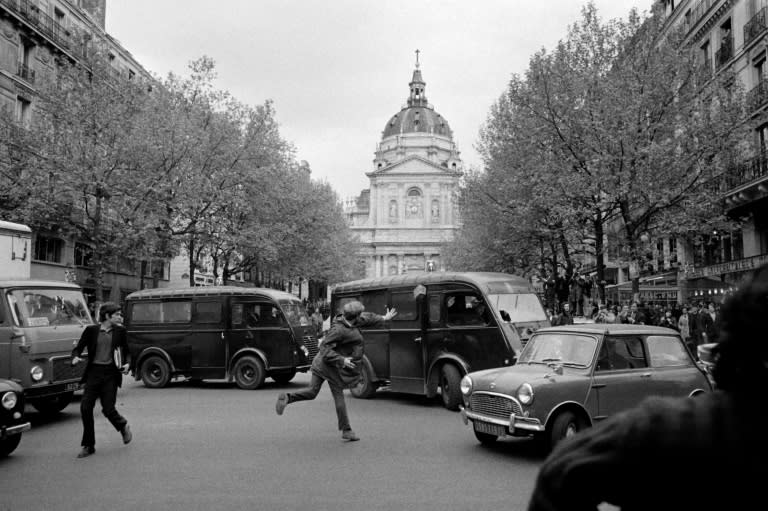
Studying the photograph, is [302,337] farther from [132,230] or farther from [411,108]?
[411,108]

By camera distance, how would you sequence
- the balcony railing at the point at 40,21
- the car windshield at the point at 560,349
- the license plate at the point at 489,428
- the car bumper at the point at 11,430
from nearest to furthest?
the car bumper at the point at 11,430, the license plate at the point at 489,428, the car windshield at the point at 560,349, the balcony railing at the point at 40,21

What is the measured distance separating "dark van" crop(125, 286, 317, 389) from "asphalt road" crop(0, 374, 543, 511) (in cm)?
385

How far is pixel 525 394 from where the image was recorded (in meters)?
7.80

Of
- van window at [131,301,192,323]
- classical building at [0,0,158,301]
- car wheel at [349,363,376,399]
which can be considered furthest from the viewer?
classical building at [0,0,158,301]

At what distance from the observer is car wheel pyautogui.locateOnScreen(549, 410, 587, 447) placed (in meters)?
7.79

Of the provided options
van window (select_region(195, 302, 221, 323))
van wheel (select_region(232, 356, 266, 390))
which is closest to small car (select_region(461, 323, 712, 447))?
van wheel (select_region(232, 356, 266, 390))

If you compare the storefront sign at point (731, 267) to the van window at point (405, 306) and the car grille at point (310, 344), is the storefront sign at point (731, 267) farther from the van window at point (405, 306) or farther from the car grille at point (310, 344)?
the car grille at point (310, 344)

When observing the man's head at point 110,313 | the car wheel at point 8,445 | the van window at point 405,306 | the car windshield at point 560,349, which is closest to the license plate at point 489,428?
the car windshield at point 560,349

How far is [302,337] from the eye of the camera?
52.5 ft

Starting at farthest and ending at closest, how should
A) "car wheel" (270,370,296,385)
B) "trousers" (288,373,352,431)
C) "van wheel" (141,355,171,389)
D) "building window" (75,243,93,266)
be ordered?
"building window" (75,243,93,266), "van wheel" (141,355,171,389), "car wheel" (270,370,296,385), "trousers" (288,373,352,431)

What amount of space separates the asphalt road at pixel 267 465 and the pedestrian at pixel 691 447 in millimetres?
4612

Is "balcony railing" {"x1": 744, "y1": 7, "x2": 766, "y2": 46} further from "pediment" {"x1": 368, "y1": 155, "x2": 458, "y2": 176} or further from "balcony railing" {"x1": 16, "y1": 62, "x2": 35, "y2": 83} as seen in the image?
"pediment" {"x1": 368, "y1": 155, "x2": 458, "y2": 176}

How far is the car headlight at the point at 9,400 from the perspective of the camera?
25.1 feet

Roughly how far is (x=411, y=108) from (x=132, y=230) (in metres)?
106
